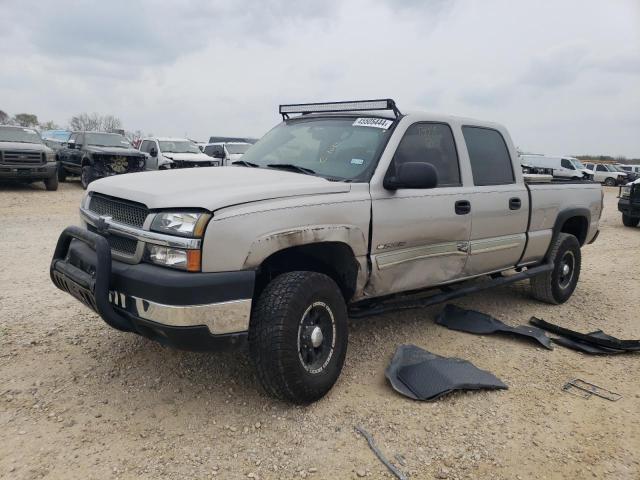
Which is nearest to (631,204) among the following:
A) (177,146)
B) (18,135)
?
(177,146)

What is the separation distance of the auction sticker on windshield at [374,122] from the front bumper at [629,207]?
11.0 m

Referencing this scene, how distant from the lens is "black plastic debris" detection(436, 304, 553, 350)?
180 inches

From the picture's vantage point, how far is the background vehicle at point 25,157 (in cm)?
1323

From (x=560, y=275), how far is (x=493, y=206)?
177 cm

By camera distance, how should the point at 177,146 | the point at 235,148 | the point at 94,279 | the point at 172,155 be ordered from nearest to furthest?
the point at 94,279 → the point at 172,155 → the point at 177,146 → the point at 235,148

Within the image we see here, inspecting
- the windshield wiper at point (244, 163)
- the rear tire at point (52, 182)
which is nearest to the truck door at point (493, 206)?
the windshield wiper at point (244, 163)

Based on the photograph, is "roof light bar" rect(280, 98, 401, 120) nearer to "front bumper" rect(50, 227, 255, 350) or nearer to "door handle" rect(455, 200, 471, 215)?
"door handle" rect(455, 200, 471, 215)

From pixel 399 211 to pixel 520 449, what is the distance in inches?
66.6

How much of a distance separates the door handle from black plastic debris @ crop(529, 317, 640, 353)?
4.95 feet

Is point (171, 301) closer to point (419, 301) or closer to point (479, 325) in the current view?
point (419, 301)

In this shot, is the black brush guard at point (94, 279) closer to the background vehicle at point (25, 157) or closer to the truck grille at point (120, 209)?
the truck grille at point (120, 209)

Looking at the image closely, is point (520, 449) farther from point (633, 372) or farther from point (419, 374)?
point (633, 372)

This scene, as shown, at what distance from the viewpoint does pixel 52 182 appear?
47.5 feet

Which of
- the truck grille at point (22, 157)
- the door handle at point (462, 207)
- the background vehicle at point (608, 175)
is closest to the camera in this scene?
the door handle at point (462, 207)
